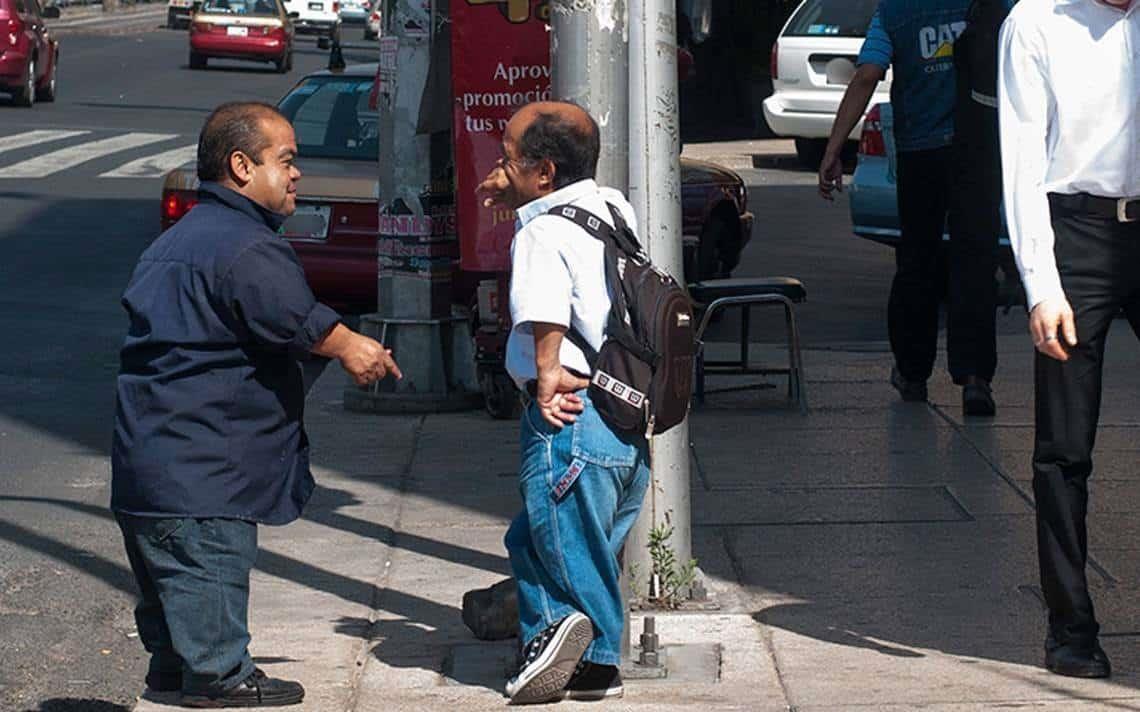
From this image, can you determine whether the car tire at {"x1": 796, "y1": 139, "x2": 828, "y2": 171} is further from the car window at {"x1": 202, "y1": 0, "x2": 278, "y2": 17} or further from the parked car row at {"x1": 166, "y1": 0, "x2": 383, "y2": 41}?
the parked car row at {"x1": 166, "y1": 0, "x2": 383, "y2": 41}

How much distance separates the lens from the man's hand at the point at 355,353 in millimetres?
5113

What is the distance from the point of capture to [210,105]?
33.2m

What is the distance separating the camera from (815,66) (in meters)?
22.4

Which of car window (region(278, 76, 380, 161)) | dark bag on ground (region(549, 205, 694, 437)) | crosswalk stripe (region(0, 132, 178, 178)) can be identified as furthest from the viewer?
crosswalk stripe (region(0, 132, 178, 178))

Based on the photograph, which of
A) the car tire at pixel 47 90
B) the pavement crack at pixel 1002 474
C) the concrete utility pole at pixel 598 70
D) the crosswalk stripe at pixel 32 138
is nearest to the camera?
the concrete utility pole at pixel 598 70

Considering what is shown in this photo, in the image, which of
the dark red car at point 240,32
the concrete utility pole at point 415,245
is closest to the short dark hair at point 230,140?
the concrete utility pole at point 415,245

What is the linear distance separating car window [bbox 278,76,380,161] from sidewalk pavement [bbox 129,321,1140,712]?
9.46ft

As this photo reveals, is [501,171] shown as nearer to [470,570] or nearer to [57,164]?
[470,570]

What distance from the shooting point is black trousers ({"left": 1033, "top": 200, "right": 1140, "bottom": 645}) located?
5426 millimetres

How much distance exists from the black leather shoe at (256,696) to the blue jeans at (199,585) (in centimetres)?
2

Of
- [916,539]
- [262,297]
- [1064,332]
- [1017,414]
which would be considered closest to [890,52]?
[1017,414]

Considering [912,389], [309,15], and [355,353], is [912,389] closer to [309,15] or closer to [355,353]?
[355,353]

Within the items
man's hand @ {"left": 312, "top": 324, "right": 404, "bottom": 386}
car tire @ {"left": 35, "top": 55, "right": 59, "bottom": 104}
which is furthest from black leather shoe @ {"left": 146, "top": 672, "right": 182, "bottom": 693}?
car tire @ {"left": 35, "top": 55, "right": 59, "bottom": 104}

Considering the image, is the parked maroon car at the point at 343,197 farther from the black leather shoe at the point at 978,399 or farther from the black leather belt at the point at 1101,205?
the black leather belt at the point at 1101,205
